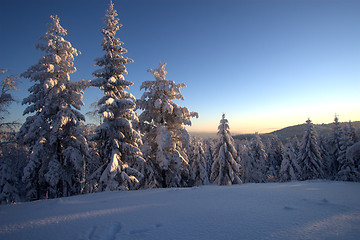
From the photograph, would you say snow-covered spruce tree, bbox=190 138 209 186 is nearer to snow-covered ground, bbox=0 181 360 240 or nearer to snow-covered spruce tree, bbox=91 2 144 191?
snow-covered spruce tree, bbox=91 2 144 191

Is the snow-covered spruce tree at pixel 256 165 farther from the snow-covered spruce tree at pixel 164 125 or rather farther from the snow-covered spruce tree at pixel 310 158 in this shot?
the snow-covered spruce tree at pixel 164 125

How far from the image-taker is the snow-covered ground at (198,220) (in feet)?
9.23

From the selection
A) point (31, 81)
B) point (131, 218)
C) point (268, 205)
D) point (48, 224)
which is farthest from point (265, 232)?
point (31, 81)

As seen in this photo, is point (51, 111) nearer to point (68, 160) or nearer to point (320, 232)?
point (68, 160)

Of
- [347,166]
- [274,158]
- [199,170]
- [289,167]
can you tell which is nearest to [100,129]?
[199,170]

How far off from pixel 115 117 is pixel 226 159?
50.4 ft

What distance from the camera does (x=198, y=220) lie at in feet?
11.2

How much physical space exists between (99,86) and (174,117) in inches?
236

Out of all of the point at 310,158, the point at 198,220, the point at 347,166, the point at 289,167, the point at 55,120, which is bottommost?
the point at 289,167

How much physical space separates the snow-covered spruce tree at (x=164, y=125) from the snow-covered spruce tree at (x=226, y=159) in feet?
29.6

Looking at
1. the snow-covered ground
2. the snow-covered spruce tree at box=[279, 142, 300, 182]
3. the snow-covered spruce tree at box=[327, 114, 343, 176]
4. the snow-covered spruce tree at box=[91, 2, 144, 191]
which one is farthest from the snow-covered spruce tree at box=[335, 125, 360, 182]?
the snow-covered spruce tree at box=[91, 2, 144, 191]

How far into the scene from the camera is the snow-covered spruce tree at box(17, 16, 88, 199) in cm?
1136

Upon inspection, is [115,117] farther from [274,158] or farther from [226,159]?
[274,158]

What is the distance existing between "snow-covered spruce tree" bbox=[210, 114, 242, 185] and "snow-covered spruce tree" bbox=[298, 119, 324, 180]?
13.0 metres
